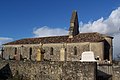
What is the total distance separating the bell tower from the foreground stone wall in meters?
22.5

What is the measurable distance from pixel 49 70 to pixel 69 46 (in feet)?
74.0

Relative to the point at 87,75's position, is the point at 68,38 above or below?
above

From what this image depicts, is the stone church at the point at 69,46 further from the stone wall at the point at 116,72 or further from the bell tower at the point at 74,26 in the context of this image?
the stone wall at the point at 116,72

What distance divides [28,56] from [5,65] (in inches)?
903

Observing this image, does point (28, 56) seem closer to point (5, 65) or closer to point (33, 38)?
point (33, 38)

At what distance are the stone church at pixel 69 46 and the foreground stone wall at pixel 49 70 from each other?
8.71 meters

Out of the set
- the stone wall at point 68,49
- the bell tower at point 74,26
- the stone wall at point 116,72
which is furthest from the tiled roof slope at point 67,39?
the stone wall at point 116,72

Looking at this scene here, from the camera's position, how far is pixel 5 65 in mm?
30969

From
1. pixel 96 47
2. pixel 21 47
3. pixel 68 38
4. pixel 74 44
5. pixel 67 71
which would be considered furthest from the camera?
pixel 21 47

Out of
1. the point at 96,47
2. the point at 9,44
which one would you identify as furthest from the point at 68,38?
the point at 9,44

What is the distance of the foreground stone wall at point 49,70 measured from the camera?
2262 centimetres

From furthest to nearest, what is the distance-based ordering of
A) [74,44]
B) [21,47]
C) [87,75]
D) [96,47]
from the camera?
[21,47] < [74,44] < [96,47] < [87,75]

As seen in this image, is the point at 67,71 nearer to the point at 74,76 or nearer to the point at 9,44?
the point at 74,76

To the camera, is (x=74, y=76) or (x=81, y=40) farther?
(x=81, y=40)
